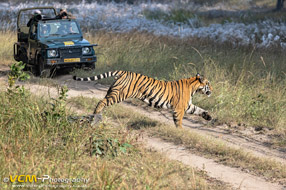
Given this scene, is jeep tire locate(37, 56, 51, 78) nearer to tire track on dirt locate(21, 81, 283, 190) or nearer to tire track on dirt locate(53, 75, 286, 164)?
tire track on dirt locate(53, 75, 286, 164)

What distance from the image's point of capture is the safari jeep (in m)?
12.2

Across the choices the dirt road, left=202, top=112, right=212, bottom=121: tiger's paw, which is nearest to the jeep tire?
the dirt road

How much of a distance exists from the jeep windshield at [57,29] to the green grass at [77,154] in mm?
6437

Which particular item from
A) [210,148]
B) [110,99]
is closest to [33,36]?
[110,99]

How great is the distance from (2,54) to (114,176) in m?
11.6

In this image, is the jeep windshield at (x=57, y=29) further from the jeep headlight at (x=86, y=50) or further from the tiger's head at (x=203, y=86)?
the tiger's head at (x=203, y=86)

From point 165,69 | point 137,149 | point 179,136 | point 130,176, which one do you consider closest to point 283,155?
point 179,136

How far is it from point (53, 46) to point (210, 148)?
6427mm

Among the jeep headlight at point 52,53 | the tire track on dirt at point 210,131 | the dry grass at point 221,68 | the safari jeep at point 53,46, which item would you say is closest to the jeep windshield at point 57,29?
the safari jeep at point 53,46

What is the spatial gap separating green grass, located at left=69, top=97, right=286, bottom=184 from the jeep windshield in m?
4.89

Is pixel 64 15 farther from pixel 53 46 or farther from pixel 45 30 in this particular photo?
pixel 53 46

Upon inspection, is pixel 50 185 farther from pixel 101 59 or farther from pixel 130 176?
pixel 101 59

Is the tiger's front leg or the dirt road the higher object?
the tiger's front leg

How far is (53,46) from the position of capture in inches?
477
